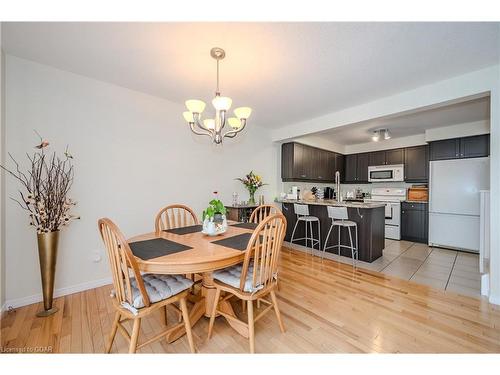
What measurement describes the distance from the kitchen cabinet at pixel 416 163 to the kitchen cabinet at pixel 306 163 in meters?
1.59

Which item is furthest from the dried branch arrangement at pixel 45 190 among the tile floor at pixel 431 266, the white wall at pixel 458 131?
the white wall at pixel 458 131

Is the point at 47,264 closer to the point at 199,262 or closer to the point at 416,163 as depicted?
the point at 199,262

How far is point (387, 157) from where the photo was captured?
16.9 feet

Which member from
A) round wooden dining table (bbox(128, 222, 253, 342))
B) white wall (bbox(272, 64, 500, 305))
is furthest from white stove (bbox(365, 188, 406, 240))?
round wooden dining table (bbox(128, 222, 253, 342))

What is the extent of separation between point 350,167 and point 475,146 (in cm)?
246

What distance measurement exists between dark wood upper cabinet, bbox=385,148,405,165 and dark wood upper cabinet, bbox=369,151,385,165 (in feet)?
0.29

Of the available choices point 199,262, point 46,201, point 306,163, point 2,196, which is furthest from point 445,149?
point 2,196

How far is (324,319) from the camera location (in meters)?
1.85

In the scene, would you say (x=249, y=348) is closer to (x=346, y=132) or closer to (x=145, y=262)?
(x=145, y=262)

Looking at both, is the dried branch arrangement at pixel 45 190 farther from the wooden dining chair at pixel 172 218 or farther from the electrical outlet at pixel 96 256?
Answer: the wooden dining chair at pixel 172 218

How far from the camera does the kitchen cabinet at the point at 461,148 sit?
3.71m

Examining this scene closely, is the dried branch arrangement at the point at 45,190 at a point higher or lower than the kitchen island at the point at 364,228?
higher
